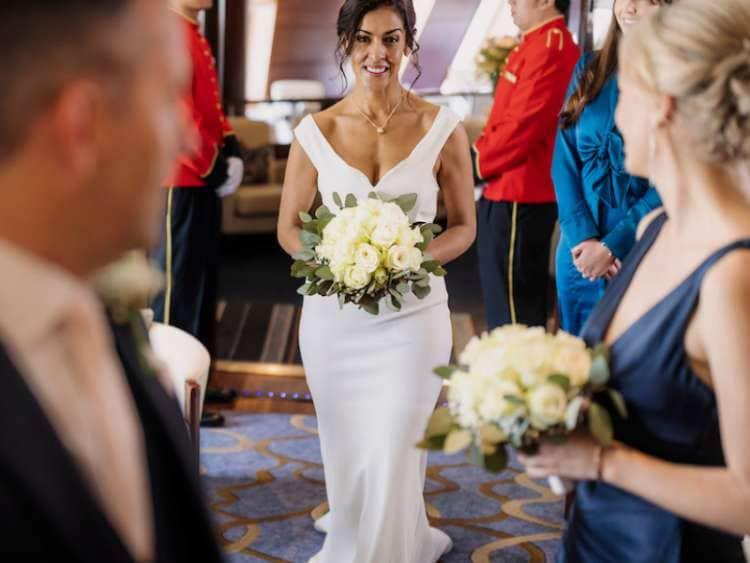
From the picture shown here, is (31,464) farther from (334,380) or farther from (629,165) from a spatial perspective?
(334,380)

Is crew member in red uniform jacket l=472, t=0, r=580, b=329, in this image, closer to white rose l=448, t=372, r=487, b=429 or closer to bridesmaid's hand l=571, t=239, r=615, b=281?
bridesmaid's hand l=571, t=239, r=615, b=281

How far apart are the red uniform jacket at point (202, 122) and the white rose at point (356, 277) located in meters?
2.01

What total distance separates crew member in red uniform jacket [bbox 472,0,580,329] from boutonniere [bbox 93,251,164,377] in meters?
3.58

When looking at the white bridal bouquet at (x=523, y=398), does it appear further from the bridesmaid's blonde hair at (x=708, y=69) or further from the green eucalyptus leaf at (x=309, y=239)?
the green eucalyptus leaf at (x=309, y=239)

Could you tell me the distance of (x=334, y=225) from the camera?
3.25 metres

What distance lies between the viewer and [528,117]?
490 centimetres

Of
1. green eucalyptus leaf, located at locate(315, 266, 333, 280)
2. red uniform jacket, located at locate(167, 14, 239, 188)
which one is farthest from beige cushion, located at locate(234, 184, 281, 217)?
green eucalyptus leaf, located at locate(315, 266, 333, 280)

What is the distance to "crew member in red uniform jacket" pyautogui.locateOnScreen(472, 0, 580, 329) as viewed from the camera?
489 centimetres

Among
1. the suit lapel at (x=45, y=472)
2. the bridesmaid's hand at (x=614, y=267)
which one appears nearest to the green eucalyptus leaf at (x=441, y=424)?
the suit lapel at (x=45, y=472)

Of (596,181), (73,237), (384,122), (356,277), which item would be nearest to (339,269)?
(356,277)

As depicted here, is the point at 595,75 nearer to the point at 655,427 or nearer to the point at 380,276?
the point at 380,276

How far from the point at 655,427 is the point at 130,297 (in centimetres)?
93

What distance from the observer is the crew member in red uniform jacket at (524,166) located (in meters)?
4.89

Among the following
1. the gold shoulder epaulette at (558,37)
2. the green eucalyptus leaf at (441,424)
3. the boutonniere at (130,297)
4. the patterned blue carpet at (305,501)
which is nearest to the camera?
the boutonniere at (130,297)
